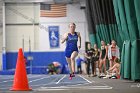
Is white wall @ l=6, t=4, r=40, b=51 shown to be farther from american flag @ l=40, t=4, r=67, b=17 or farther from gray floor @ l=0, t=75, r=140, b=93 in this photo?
gray floor @ l=0, t=75, r=140, b=93

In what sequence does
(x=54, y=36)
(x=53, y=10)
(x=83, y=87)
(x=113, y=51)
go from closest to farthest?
(x=83, y=87) → (x=113, y=51) → (x=53, y=10) → (x=54, y=36)

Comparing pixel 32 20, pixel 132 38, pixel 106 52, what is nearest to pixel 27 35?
pixel 32 20

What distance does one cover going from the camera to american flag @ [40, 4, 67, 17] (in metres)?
36.0

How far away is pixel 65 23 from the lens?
36781 mm

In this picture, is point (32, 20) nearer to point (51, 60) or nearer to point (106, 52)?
point (51, 60)

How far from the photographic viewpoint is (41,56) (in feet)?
120

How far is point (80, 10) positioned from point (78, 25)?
151 cm

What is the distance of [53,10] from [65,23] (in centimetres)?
179

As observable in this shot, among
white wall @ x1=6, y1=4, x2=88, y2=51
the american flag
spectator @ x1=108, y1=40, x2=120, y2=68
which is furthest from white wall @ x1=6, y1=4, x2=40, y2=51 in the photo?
spectator @ x1=108, y1=40, x2=120, y2=68

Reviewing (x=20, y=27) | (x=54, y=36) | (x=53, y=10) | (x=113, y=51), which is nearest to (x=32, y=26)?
(x=20, y=27)

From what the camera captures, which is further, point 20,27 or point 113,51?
point 20,27

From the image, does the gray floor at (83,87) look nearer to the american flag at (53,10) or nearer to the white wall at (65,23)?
the american flag at (53,10)

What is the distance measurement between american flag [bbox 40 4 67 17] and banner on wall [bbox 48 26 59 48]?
1.34 m

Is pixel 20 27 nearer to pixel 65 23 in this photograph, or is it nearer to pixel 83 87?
pixel 65 23
